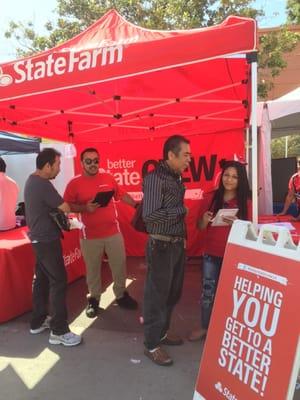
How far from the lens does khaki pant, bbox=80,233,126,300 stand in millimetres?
4613

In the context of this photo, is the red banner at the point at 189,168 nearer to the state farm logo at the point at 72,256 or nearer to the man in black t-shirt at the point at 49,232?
the state farm logo at the point at 72,256

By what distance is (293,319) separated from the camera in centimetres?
213

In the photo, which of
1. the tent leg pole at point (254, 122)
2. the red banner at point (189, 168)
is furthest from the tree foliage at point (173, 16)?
the tent leg pole at point (254, 122)

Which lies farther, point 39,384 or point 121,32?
point 121,32

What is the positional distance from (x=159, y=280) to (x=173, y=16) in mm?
11713

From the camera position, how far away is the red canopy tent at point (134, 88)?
2900 millimetres

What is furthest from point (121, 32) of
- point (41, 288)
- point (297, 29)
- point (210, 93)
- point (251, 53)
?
point (297, 29)

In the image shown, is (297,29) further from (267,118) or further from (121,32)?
(121,32)

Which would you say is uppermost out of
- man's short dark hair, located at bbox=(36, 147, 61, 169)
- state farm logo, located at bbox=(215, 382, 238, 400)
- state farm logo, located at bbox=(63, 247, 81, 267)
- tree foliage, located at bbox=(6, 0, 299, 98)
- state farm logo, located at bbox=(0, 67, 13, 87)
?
tree foliage, located at bbox=(6, 0, 299, 98)

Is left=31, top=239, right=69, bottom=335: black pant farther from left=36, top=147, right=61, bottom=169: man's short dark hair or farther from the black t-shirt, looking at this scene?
left=36, top=147, right=61, bottom=169: man's short dark hair

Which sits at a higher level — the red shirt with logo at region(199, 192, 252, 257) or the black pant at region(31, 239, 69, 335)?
the red shirt with logo at region(199, 192, 252, 257)

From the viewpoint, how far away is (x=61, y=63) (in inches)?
122

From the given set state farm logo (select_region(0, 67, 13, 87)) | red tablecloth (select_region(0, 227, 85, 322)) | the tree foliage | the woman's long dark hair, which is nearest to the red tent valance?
state farm logo (select_region(0, 67, 13, 87))

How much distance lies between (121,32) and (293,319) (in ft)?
8.85
